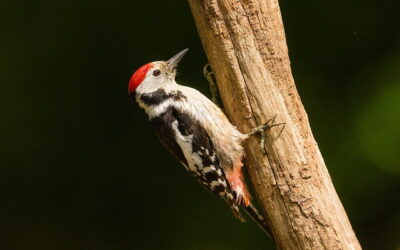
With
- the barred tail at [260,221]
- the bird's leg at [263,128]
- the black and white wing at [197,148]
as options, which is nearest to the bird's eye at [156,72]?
the black and white wing at [197,148]

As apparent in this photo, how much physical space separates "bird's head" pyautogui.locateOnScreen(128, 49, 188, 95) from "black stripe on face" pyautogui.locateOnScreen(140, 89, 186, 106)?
38 mm

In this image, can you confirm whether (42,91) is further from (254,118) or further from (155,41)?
(254,118)

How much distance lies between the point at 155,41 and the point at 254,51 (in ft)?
5.82

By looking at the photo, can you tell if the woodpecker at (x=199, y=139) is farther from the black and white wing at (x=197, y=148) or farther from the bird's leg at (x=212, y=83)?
the bird's leg at (x=212, y=83)

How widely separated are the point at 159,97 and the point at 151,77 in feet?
0.49

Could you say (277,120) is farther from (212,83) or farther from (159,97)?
(159,97)

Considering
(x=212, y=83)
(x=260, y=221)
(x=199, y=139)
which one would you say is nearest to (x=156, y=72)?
(x=212, y=83)

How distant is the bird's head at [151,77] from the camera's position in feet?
13.0

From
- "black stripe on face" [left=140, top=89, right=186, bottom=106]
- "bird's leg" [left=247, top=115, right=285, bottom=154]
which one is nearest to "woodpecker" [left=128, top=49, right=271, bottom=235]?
"black stripe on face" [left=140, top=89, right=186, bottom=106]

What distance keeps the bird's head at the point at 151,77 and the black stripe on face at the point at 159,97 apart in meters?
0.04

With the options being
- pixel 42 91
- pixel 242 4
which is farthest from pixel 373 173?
pixel 42 91

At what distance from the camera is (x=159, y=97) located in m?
3.93

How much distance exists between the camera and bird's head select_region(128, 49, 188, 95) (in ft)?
13.0

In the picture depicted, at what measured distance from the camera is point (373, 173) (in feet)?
16.0
